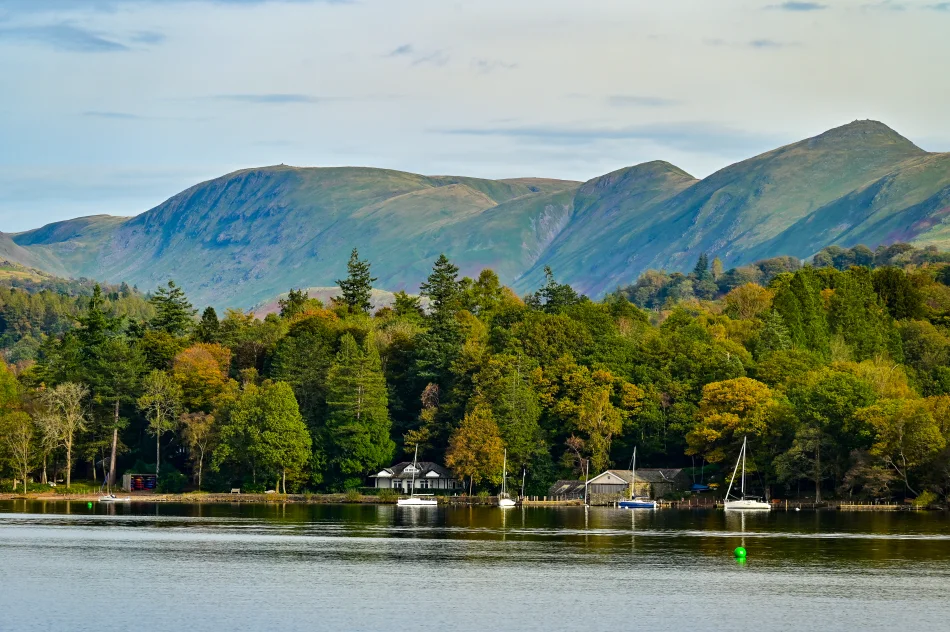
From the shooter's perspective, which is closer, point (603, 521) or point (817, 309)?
point (603, 521)

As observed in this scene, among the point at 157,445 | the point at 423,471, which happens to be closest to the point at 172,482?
the point at 157,445

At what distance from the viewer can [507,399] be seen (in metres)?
128

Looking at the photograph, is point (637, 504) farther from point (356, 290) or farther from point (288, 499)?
point (356, 290)

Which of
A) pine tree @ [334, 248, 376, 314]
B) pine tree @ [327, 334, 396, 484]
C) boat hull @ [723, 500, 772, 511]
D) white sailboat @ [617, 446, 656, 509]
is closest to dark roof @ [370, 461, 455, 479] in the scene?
pine tree @ [327, 334, 396, 484]

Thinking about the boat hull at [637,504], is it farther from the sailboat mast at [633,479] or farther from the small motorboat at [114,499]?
the small motorboat at [114,499]

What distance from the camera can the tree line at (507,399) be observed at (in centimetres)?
11869

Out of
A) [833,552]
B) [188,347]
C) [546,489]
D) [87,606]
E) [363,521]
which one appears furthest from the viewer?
[188,347]

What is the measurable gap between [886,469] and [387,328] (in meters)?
64.9

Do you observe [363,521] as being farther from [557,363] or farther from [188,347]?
[188,347]

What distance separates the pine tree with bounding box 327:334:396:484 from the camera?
5192 inches

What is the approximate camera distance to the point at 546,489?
132 meters

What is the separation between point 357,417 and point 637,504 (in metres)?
29.3

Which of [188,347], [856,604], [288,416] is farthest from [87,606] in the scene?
[188,347]

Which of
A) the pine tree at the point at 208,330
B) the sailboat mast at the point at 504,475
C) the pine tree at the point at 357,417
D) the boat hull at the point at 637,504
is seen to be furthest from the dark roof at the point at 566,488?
the pine tree at the point at 208,330
